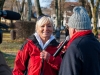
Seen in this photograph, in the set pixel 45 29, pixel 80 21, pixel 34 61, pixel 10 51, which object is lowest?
pixel 10 51

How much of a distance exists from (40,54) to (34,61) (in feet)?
0.43

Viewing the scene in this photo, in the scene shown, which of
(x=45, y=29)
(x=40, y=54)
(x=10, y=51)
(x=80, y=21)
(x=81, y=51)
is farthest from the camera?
(x=10, y=51)

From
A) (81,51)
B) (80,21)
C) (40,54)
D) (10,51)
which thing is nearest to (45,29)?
(40,54)

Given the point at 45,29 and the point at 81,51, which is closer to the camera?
the point at 81,51

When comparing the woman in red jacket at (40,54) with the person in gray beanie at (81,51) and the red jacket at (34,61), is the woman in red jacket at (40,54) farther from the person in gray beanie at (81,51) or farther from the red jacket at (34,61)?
the person in gray beanie at (81,51)

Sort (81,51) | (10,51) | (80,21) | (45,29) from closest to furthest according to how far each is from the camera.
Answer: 1. (81,51)
2. (80,21)
3. (45,29)
4. (10,51)

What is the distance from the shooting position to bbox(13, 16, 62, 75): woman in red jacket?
4102 millimetres

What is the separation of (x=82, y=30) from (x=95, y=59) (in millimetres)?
338

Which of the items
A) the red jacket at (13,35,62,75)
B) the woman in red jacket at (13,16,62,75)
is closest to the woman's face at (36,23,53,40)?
the woman in red jacket at (13,16,62,75)

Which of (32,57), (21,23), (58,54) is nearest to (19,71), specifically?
(32,57)

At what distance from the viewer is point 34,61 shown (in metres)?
4.15

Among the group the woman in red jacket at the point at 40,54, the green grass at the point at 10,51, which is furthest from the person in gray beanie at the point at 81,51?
the green grass at the point at 10,51

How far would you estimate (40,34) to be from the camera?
4.30m

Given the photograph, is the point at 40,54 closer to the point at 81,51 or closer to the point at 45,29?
the point at 45,29
